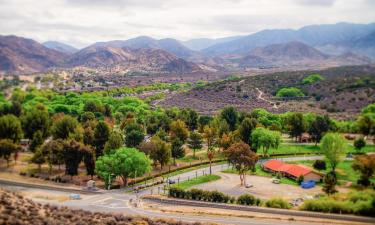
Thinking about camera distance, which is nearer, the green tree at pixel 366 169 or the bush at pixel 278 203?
the bush at pixel 278 203

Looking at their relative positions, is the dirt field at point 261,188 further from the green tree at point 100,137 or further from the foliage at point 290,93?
the foliage at point 290,93

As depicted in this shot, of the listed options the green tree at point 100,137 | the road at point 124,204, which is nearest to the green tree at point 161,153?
the road at point 124,204

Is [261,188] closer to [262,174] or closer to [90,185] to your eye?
[262,174]

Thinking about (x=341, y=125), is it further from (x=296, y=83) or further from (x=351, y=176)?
(x=296, y=83)

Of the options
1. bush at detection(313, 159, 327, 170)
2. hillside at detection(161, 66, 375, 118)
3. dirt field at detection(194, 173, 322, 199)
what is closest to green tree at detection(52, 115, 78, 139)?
dirt field at detection(194, 173, 322, 199)

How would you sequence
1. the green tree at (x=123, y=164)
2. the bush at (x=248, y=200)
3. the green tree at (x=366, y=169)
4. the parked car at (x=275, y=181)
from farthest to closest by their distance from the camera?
the parked car at (x=275, y=181) < the green tree at (x=123, y=164) < the green tree at (x=366, y=169) < the bush at (x=248, y=200)

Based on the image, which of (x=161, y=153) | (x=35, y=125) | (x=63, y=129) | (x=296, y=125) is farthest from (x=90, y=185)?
(x=296, y=125)
